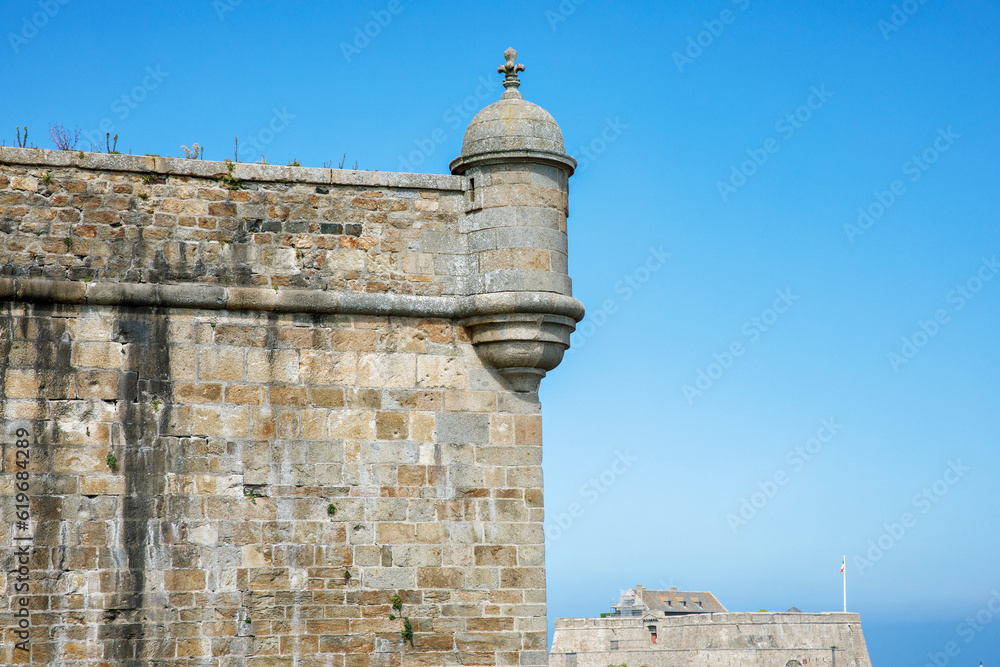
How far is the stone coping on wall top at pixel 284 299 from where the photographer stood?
8.85 metres

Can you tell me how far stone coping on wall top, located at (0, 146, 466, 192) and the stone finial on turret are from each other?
0.97 m

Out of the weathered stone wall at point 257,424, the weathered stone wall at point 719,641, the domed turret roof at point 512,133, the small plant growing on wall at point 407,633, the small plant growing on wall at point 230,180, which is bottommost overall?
the weathered stone wall at point 719,641

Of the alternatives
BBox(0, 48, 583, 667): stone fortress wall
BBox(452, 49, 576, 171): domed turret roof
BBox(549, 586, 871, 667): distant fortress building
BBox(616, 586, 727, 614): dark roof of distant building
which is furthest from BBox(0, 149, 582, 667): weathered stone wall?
BBox(616, 586, 727, 614): dark roof of distant building

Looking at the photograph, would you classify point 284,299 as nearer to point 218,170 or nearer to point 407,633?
point 218,170

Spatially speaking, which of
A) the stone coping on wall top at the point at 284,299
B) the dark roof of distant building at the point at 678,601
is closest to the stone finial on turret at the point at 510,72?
the stone coping on wall top at the point at 284,299

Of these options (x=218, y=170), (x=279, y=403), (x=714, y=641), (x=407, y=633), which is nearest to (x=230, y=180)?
(x=218, y=170)

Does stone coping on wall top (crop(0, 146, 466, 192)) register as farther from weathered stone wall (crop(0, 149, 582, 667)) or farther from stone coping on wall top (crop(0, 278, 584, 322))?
stone coping on wall top (crop(0, 278, 584, 322))

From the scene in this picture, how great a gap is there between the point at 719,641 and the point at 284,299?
34.6 metres

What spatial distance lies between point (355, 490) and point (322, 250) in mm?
2001

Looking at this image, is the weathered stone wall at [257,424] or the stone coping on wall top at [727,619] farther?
the stone coping on wall top at [727,619]

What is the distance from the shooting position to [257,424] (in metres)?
9.12

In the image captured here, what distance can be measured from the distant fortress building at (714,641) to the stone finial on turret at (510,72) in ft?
107

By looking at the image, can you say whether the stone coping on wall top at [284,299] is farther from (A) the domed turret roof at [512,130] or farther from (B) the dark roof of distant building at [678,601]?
(B) the dark roof of distant building at [678,601]

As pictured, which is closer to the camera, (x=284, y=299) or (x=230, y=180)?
(x=284, y=299)
